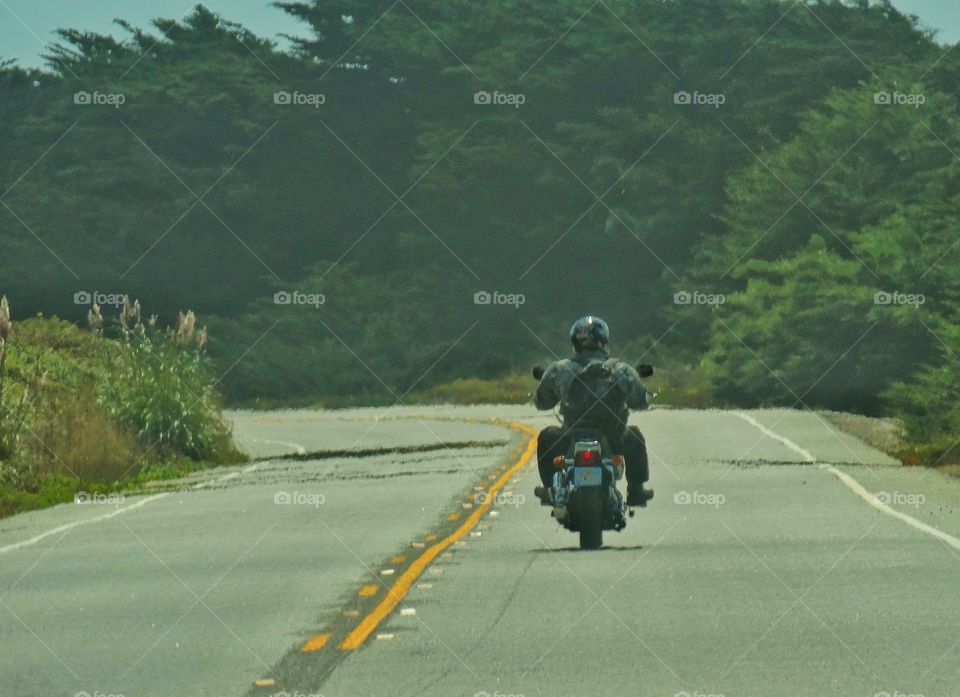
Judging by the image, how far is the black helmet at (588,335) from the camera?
17.7 metres

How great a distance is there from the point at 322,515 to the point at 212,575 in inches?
247

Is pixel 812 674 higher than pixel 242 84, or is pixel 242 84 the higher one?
pixel 242 84

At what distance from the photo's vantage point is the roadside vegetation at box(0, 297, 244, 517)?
94.7ft

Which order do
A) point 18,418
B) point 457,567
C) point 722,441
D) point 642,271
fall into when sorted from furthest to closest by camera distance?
point 642,271, point 722,441, point 18,418, point 457,567

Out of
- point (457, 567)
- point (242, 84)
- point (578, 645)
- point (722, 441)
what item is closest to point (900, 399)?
point (722, 441)

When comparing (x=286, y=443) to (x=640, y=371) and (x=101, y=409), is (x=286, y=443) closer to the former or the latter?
(x=101, y=409)

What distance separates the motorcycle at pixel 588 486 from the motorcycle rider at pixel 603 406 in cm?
14

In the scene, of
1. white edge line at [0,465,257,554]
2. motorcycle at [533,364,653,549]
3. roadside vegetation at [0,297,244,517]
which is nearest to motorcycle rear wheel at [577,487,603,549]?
motorcycle at [533,364,653,549]

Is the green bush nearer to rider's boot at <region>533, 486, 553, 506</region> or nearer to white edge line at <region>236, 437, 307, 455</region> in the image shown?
white edge line at <region>236, 437, 307, 455</region>

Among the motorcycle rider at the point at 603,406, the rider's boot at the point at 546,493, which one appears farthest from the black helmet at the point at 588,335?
the rider's boot at the point at 546,493

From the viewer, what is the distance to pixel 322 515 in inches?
898

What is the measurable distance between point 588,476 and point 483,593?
2412mm

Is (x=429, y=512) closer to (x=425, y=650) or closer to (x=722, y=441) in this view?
(x=425, y=650)

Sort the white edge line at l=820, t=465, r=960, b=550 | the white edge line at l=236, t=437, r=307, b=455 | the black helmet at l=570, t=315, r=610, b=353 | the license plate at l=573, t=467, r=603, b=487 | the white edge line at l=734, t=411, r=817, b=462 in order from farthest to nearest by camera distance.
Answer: the white edge line at l=236, t=437, r=307, b=455 < the white edge line at l=734, t=411, r=817, b=462 < the white edge line at l=820, t=465, r=960, b=550 < the black helmet at l=570, t=315, r=610, b=353 < the license plate at l=573, t=467, r=603, b=487
